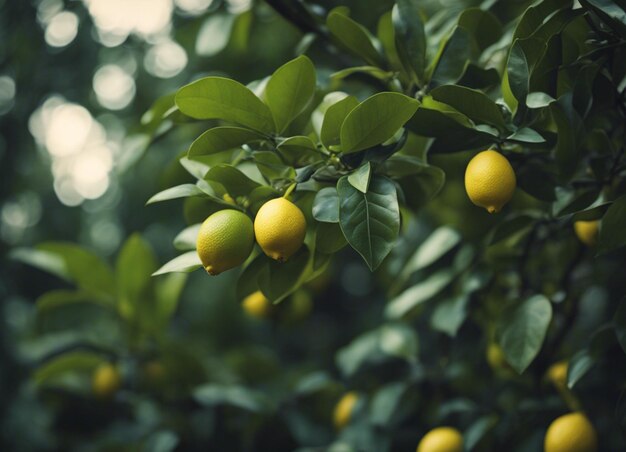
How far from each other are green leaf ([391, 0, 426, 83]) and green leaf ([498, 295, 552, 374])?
46 centimetres

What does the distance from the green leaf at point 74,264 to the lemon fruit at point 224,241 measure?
0.85 meters

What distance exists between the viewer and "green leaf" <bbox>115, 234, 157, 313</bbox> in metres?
1.46

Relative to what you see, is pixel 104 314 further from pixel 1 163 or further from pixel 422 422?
pixel 422 422

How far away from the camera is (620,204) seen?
0.80 m

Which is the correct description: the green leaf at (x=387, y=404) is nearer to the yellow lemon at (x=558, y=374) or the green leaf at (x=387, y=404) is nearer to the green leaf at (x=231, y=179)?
the yellow lemon at (x=558, y=374)

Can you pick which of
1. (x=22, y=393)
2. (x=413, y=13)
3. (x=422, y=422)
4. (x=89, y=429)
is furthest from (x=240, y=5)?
(x=22, y=393)

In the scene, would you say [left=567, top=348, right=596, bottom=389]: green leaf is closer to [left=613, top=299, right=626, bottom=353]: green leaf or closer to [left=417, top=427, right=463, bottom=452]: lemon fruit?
[left=613, top=299, right=626, bottom=353]: green leaf

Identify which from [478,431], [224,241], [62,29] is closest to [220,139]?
[224,241]

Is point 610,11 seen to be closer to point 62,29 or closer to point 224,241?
point 224,241

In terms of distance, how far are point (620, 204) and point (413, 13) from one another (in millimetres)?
443

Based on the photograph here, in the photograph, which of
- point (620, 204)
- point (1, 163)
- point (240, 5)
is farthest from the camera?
point (1, 163)

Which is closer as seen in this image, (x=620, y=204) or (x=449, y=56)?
(x=620, y=204)

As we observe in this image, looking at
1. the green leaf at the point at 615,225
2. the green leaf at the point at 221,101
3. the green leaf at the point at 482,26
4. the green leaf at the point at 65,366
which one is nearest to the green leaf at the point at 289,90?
the green leaf at the point at 221,101

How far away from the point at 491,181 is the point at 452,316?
18.4 inches
